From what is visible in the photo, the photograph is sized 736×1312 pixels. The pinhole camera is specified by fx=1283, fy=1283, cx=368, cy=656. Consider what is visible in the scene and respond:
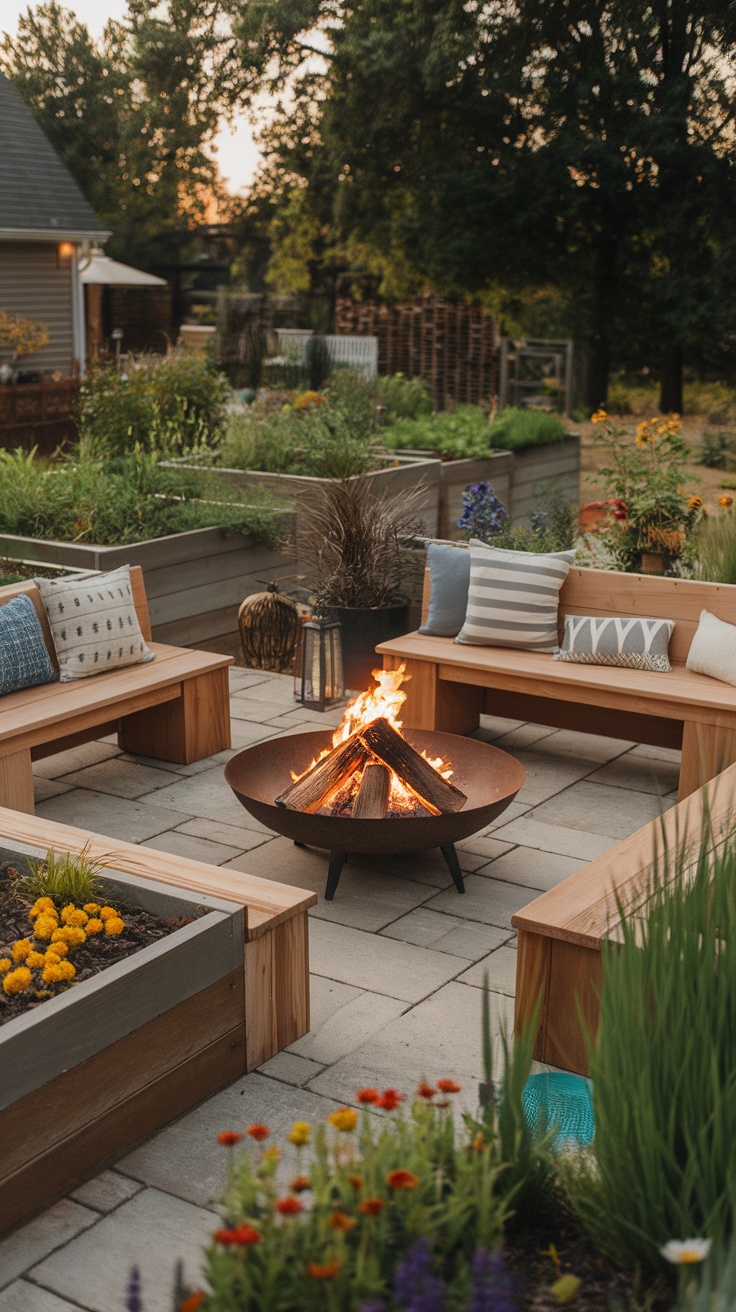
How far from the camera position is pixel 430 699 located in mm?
5426

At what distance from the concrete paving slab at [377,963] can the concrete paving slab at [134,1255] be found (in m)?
1.03

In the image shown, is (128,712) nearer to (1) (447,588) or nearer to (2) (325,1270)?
(1) (447,588)

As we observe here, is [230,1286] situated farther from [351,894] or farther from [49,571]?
[49,571]

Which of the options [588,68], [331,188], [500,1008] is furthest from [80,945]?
[331,188]

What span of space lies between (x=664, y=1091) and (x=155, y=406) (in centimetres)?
808

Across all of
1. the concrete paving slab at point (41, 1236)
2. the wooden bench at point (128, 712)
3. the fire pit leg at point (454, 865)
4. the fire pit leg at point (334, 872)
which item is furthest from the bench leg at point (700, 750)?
the concrete paving slab at point (41, 1236)

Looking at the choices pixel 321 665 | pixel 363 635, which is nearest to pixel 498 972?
pixel 321 665

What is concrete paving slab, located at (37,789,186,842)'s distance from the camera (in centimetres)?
460

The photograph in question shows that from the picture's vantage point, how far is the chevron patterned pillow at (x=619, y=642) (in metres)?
5.09

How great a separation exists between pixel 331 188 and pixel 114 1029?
59.9 ft

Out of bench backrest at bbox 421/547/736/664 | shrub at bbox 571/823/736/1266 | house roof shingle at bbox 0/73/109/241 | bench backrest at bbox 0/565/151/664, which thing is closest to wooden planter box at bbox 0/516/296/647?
bench backrest at bbox 0/565/151/664

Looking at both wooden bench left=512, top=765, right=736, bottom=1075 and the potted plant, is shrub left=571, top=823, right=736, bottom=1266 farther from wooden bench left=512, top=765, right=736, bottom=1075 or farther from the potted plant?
the potted plant

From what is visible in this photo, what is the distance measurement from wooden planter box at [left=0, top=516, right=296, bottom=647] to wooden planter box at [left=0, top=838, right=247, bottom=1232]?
399cm

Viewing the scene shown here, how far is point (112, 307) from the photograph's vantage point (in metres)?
23.5
